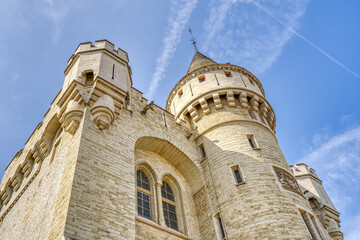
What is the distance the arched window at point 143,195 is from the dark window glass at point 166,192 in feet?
2.45

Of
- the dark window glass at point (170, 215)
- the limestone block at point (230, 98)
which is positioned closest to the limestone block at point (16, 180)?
the dark window glass at point (170, 215)

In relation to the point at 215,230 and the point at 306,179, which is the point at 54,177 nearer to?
the point at 215,230

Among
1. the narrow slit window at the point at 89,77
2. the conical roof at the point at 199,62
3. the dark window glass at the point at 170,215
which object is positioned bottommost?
the dark window glass at the point at 170,215

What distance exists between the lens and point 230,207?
1116 cm

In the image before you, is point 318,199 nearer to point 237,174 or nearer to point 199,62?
point 237,174

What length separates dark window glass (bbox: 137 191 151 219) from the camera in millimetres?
10656

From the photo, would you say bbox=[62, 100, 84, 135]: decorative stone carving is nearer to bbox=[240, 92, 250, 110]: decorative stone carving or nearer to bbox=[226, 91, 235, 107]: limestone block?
bbox=[226, 91, 235, 107]: limestone block

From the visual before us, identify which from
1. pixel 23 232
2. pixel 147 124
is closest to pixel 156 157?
pixel 147 124

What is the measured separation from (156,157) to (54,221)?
568cm

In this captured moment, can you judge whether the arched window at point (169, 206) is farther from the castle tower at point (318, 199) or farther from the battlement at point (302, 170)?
the battlement at point (302, 170)

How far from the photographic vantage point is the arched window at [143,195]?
1073 cm

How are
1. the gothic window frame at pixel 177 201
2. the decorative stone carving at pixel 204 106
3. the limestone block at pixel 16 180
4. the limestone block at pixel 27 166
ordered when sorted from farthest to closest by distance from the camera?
the decorative stone carving at pixel 204 106, the limestone block at pixel 16 180, the limestone block at pixel 27 166, the gothic window frame at pixel 177 201

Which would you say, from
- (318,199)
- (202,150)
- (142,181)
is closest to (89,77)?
Result: (142,181)

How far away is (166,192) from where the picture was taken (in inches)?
489
